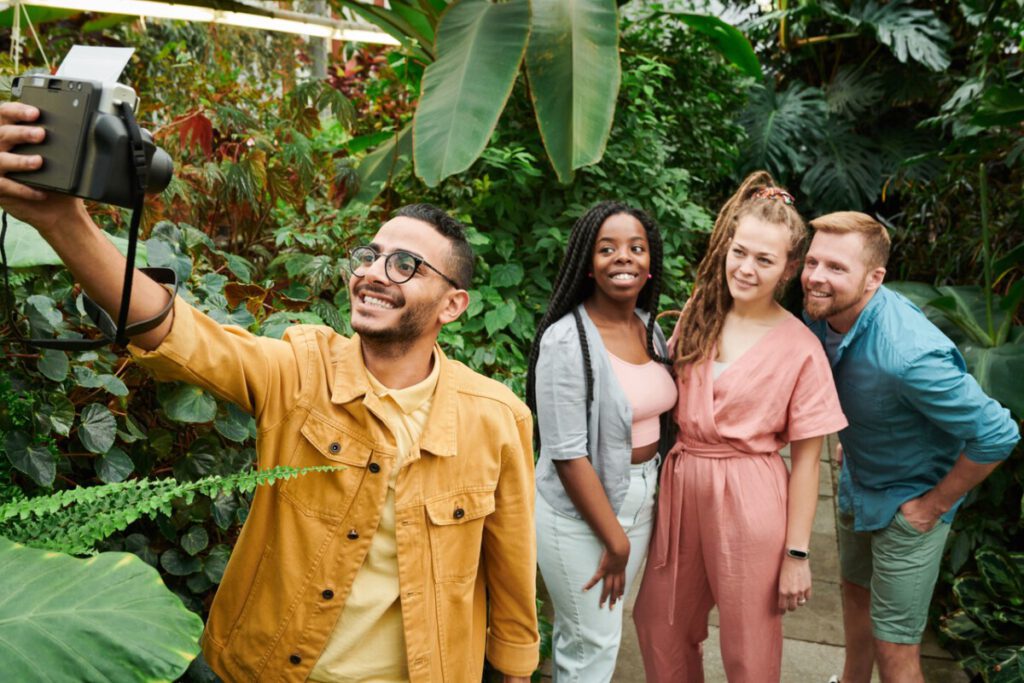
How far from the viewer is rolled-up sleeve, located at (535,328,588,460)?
2.36 metres

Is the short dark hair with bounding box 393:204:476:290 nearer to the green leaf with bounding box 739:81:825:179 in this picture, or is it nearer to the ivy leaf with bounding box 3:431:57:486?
the ivy leaf with bounding box 3:431:57:486

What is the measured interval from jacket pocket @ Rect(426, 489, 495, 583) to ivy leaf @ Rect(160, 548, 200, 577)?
0.73 meters

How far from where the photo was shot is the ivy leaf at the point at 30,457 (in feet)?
5.39

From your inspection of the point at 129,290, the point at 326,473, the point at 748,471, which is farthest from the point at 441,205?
the point at 129,290

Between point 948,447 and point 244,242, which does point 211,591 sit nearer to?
point 244,242

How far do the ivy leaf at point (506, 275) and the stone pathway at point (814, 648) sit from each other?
4.83ft

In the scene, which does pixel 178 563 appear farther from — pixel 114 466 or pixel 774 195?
pixel 774 195

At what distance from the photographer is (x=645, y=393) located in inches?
97.2

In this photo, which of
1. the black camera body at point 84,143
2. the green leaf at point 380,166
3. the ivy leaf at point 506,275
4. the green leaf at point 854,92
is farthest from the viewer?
the green leaf at point 854,92

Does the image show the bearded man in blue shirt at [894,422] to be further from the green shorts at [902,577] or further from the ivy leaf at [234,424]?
the ivy leaf at [234,424]

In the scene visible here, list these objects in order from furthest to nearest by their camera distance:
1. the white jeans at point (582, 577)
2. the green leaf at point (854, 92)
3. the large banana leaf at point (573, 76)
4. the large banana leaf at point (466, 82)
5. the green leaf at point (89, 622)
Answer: the green leaf at point (854, 92)
the large banana leaf at point (573, 76)
the large banana leaf at point (466, 82)
the white jeans at point (582, 577)
the green leaf at point (89, 622)

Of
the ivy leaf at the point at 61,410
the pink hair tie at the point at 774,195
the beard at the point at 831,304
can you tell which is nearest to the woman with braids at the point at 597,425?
the pink hair tie at the point at 774,195

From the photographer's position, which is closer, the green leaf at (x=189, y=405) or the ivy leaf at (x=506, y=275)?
the green leaf at (x=189, y=405)

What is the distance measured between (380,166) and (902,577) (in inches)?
110
